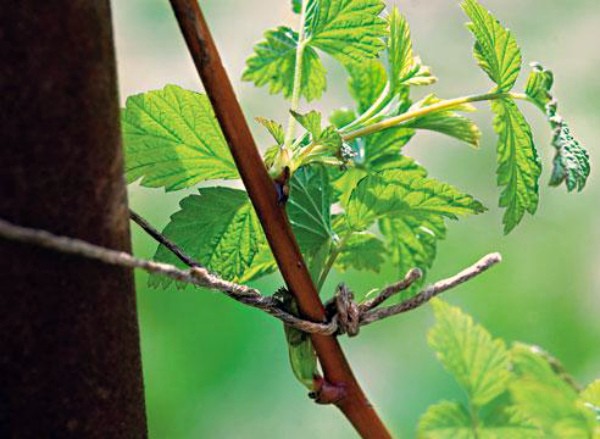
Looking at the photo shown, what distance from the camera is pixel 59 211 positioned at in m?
0.33

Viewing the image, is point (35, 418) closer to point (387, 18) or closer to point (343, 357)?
point (343, 357)

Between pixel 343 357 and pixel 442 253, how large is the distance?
0.87 metres

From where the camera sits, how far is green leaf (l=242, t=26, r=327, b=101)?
509mm

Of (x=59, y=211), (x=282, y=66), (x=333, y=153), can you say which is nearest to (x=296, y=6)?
(x=282, y=66)

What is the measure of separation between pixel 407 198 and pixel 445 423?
231mm

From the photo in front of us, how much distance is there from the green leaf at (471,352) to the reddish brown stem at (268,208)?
0.59 feet

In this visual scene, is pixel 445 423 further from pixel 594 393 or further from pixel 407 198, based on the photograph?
pixel 407 198

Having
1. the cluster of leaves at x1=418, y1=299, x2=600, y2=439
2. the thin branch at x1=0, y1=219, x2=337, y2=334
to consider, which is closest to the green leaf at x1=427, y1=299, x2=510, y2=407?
the cluster of leaves at x1=418, y1=299, x2=600, y2=439

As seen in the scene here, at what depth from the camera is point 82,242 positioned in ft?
1.08

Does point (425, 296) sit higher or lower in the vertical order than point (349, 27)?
lower

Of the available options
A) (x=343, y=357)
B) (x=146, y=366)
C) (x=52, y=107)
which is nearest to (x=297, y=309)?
(x=343, y=357)

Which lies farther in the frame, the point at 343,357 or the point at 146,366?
the point at 146,366

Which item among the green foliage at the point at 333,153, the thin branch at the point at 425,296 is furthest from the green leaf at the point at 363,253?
the thin branch at the point at 425,296

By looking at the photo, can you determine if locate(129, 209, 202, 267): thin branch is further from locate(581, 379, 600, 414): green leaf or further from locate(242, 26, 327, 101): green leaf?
locate(581, 379, 600, 414): green leaf
